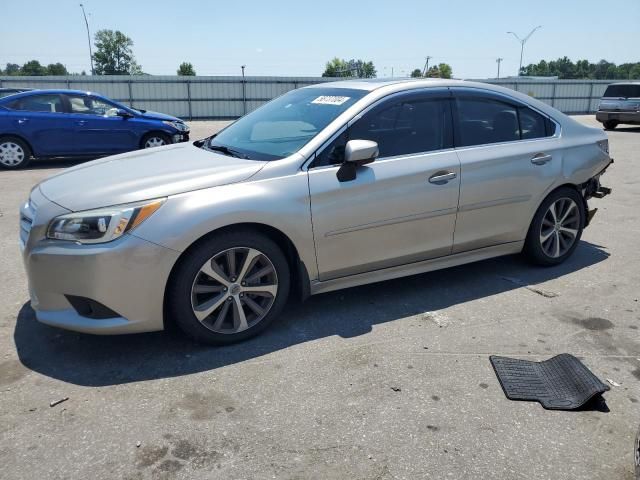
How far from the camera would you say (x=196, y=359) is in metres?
3.38

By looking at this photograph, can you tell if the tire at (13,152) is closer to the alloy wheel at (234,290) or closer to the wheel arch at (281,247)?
the wheel arch at (281,247)

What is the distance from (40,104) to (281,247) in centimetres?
929

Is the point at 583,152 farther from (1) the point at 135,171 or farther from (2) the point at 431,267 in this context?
(1) the point at 135,171

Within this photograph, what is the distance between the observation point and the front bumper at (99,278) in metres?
3.12

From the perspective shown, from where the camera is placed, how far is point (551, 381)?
3141mm

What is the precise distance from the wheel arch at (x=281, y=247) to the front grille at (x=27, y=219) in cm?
94

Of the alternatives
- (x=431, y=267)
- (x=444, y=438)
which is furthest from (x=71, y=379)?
(x=431, y=267)

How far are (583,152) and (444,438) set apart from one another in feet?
11.2

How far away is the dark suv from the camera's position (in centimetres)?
1983

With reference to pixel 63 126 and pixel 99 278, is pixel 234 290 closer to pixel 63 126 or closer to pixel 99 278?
pixel 99 278

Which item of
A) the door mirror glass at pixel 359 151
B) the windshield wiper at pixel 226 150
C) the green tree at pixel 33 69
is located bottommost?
the windshield wiper at pixel 226 150

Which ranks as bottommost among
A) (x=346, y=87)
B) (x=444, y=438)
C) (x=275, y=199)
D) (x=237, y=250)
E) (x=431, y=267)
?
(x=444, y=438)

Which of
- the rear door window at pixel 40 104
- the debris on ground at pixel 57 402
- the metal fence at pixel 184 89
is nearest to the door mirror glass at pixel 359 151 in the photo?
the debris on ground at pixel 57 402

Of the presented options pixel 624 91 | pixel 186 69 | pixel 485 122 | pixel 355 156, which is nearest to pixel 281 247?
pixel 355 156
